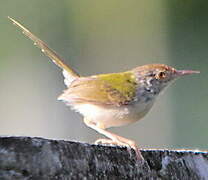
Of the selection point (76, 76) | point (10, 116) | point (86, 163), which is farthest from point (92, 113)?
point (10, 116)

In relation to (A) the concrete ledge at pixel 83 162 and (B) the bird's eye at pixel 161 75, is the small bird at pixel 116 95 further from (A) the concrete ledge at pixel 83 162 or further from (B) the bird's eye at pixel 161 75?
(A) the concrete ledge at pixel 83 162

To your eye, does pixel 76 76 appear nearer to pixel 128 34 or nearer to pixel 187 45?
pixel 187 45

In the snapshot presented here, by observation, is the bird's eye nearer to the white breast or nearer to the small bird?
the small bird

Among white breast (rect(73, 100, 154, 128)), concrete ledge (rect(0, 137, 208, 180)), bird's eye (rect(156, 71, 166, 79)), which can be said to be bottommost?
concrete ledge (rect(0, 137, 208, 180))

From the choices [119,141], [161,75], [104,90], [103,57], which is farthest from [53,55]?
[103,57]

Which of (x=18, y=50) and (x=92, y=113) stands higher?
(x=18, y=50)

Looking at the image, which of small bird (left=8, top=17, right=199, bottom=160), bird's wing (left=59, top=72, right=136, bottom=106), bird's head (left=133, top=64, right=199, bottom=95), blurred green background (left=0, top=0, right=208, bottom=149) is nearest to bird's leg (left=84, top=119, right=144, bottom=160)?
small bird (left=8, top=17, right=199, bottom=160)

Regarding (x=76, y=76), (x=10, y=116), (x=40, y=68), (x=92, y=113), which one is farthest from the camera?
(x=40, y=68)
